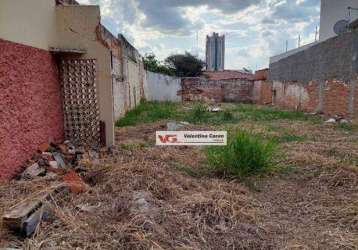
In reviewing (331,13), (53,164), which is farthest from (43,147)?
(331,13)

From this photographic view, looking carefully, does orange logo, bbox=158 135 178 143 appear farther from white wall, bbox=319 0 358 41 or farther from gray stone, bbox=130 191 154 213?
white wall, bbox=319 0 358 41

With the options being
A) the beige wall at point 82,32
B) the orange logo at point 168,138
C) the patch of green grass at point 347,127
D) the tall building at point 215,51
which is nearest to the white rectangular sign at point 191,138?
the orange logo at point 168,138

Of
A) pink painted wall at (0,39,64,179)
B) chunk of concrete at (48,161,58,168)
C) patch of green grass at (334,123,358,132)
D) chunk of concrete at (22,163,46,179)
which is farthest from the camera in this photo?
patch of green grass at (334,123,358,132)

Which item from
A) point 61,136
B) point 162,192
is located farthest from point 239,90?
point 162,192

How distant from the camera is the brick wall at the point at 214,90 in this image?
22641 mm

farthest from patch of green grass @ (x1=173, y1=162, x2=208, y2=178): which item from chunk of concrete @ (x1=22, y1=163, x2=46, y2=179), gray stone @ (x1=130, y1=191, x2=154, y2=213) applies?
chunk of concrete @ (x1=22, y1=163, x2=46, y2=179)

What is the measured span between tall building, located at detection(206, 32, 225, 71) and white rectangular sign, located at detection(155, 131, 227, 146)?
148 ft

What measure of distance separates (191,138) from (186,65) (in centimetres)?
2588

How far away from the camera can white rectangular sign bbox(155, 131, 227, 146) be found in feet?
16.6

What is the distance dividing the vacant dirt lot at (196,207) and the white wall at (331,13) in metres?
16.1

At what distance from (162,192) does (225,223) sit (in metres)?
0.85

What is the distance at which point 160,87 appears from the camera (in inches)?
767

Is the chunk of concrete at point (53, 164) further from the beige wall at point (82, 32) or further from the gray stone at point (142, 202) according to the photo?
the beige wall at point (82, 32)

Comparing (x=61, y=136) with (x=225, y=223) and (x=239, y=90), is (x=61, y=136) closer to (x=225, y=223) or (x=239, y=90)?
(x=225, y=223)
